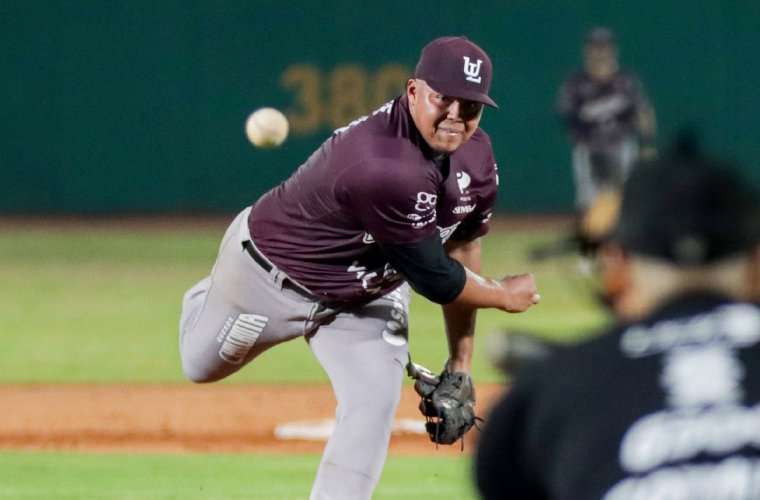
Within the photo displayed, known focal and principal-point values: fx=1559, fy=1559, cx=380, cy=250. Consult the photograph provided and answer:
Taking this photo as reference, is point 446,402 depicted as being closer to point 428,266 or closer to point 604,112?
point 428,266

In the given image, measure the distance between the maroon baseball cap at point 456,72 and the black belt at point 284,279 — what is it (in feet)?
2.99

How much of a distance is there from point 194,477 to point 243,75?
573 inches

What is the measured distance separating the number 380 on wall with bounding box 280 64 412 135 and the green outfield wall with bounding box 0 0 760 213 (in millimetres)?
20

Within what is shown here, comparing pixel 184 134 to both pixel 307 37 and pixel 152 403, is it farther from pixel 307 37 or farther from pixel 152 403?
pixel 152 403

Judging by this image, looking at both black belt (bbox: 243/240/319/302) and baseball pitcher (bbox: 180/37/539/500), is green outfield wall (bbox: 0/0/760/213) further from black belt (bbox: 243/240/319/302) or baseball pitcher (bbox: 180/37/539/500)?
black belt (bbox: 243/240/319/302)

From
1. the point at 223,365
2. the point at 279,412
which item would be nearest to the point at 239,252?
the point at 223,365

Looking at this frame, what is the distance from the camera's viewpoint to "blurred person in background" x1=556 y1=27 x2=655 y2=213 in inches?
708

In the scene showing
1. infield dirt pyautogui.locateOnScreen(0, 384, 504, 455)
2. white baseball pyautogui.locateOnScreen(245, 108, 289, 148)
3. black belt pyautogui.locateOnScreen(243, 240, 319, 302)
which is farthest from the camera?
infield dirt pyautogui.locateOnScreen(0, 384, 504, 455)

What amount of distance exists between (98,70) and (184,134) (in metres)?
1.45

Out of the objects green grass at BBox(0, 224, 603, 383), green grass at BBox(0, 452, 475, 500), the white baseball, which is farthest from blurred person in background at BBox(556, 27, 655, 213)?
green grass at BBox(0, 452, 475, 500)

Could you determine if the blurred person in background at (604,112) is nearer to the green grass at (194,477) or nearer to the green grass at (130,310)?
the green grass at (130,310)

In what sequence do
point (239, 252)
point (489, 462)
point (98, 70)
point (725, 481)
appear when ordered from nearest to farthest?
point (725, 481), point (489, 462), point (239, 252), point (98, 70)

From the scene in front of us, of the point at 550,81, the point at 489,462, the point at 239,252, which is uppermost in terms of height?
the point at 489,462

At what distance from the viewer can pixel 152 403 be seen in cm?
964
